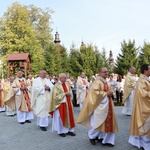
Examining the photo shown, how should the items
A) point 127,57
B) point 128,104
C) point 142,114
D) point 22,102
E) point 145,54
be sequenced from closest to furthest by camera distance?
point 142,114, point 22,102, point 128,104, point 127,57, point 145,54

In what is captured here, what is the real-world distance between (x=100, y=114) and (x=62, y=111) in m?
1.76

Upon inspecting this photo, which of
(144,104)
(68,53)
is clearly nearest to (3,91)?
(144,104)

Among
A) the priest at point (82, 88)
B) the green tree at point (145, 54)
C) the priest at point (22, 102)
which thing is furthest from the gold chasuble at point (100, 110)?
the green tree at point (145, 54)

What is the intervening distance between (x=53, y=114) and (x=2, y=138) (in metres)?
1.71

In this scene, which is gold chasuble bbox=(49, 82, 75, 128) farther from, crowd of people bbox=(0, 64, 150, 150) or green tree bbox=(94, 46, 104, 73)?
green tree bbox=(94, 46, 104, 73)

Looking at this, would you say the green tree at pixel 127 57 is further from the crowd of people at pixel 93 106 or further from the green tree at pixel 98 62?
the crowd of people at pixel 93 106

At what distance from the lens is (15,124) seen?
9664 millimetres

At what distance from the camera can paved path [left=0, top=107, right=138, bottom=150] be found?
20.5ft

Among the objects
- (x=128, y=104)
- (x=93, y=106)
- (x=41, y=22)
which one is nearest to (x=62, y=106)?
(x=93, y=106)

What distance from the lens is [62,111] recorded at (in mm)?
7496

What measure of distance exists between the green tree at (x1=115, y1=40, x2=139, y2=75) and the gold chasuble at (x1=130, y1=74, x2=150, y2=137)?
77.6ft

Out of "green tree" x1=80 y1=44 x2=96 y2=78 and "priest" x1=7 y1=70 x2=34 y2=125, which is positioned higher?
"green tree" x1=80 y1=44 x2=96 y2=78

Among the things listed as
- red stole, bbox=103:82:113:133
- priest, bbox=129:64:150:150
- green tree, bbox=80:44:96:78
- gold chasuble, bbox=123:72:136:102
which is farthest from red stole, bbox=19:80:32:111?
green tree, bbox=80:44:96:78

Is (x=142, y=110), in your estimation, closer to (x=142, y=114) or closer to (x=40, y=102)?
(x=142, y=114)
